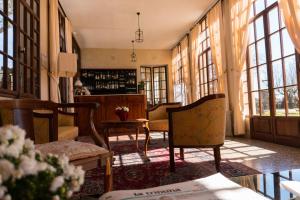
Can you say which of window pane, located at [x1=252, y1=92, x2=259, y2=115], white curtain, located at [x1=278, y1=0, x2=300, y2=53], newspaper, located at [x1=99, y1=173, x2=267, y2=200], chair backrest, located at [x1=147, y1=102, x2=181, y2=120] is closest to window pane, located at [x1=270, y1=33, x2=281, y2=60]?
white curtain, located at [x1=278, y1=0, x2=300, y2=53]

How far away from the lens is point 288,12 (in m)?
3.41

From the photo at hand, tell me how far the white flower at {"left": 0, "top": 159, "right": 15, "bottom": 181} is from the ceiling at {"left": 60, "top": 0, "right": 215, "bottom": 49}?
19.3 ft

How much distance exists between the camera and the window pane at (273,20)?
4.18m

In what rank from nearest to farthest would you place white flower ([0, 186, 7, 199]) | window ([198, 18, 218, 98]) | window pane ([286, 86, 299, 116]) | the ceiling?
white flower ([0, 186, 7, 199]) < window pane ([286, 86, 299, 116]) < the ceiling < window ([198, 18, 218, 98])

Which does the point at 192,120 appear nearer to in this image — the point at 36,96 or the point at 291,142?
the point at 291,142

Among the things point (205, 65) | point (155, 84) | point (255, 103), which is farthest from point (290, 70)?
point (155, 84)

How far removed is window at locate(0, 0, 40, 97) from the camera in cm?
279

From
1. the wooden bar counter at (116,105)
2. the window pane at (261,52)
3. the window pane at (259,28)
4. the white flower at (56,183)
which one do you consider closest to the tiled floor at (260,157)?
the window pane at (261,52)

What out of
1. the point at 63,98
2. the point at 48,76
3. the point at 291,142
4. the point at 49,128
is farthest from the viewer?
the point at 63,98

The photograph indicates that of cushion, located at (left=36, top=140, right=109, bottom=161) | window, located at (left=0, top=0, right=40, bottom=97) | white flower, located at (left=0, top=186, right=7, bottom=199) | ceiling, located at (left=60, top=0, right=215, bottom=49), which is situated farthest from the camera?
ceiling, located at (left=60, top=0, right=215, bottom=49)

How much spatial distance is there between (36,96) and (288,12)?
4188 millimetres

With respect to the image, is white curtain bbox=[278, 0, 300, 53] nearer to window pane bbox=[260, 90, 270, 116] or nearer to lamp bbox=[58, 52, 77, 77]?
window pane bbox=[260, 90, 270, 116]

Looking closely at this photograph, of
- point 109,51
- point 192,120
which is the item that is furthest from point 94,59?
point 192,120

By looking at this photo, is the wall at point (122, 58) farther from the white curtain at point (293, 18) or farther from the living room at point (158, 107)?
the white curtain at point (293, 18)
